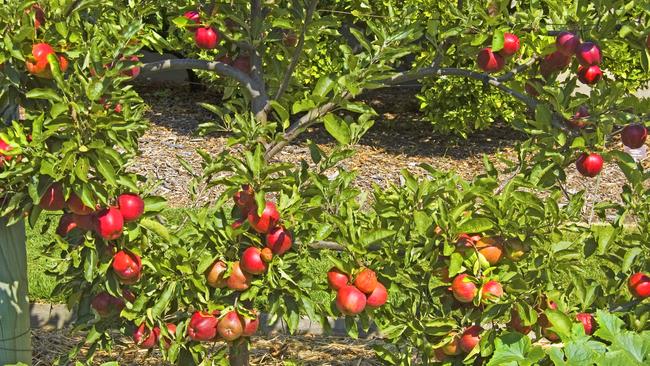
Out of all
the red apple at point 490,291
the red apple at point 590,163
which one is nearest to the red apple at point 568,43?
the red apple at point 590,163

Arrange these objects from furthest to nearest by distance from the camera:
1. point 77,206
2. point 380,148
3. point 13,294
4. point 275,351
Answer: point 380,148 < point 275,351 < point 13,294 < point 77,206

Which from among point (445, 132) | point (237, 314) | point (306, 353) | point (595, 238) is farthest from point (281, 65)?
point (445, 132)

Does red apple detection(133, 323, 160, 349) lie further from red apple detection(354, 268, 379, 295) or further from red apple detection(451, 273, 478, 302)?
red apple detection(451, 273, 478, 302)

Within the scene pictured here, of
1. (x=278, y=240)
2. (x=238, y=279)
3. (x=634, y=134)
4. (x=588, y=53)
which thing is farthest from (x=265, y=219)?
(x=634, y=134)

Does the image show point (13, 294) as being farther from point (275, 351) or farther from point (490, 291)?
point (490, 291)

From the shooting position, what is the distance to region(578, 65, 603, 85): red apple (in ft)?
8.48

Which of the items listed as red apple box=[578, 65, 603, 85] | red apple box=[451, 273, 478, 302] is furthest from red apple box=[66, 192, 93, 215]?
red apple box=[578, 65, 603, 85]

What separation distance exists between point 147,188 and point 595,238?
4.31ft

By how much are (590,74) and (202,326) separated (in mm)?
1337

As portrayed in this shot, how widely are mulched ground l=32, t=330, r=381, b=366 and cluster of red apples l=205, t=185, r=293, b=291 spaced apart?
119 centimetres

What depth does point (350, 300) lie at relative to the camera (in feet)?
7.50

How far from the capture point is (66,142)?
7.09ft

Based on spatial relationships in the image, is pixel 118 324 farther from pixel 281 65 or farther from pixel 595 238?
pixel 595 238

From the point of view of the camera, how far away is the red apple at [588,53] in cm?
242
